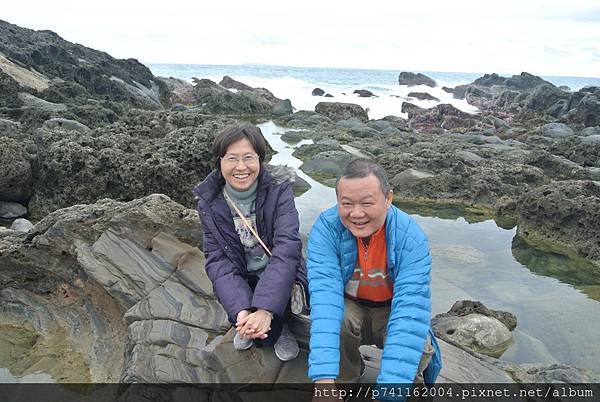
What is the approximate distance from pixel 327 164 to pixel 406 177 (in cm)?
221

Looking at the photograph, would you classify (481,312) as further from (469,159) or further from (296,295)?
(469,159)

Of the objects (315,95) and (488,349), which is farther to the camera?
(315,95)

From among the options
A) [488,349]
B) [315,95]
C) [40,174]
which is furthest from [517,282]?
[315,95]

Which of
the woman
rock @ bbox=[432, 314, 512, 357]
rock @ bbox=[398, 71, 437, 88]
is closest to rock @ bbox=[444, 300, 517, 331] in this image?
rock @ bbox=[432, 314, 512, 357]

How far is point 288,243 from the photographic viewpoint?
9.52 ft

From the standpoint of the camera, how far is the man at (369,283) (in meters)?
2.38

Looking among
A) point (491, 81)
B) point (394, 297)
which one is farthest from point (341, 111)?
point (491, 81)

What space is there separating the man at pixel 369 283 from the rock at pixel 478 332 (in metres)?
1.45

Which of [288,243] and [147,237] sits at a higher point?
[288,243]

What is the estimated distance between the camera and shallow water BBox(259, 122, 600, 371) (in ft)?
14.0

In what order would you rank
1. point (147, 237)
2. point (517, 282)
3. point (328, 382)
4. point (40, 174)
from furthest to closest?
point (40, 174)
point (517, 282)
point (147, 237)
point (328, 382)

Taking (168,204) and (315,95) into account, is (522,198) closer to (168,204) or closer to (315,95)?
(168,204)

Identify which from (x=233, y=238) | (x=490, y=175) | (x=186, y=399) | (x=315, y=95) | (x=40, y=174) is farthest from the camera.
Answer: (x=315, y=95)

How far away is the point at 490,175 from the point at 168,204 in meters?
6.93
